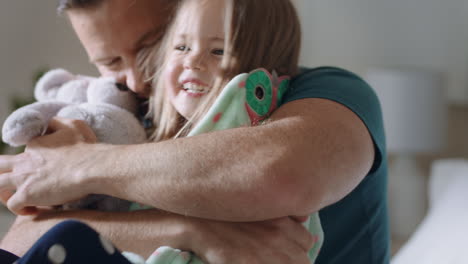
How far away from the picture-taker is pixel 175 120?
1250 millimetres

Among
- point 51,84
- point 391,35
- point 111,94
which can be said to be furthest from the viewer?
point 391,35

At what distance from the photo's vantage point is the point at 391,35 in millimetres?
3096

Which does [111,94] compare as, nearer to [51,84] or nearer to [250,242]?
[51,84]

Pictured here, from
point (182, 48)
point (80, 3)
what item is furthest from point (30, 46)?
point (182, 48)

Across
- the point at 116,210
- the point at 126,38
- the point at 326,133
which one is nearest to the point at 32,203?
the point at 116,210

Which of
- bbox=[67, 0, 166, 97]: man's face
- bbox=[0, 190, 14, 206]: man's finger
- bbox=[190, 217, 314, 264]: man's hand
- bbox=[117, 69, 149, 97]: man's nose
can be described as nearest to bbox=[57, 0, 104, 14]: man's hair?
bbox=[67, 0, 166, 97]: man's face

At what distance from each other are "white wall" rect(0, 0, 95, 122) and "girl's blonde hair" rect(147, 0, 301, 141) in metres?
2.15

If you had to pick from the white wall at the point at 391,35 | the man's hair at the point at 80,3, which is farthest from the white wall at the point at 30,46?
the man's hair at the point at 80,3

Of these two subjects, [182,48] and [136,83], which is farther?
[136,83]

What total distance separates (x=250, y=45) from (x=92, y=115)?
35 cm

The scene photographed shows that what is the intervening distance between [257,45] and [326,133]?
0.25m

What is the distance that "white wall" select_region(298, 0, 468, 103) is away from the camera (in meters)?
2.94

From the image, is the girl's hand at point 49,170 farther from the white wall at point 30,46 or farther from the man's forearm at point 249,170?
the white wall at point 30,46

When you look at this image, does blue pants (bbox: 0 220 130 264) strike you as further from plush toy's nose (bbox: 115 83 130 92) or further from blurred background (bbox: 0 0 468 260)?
blurred background (bbox: 0 0 468 260)
